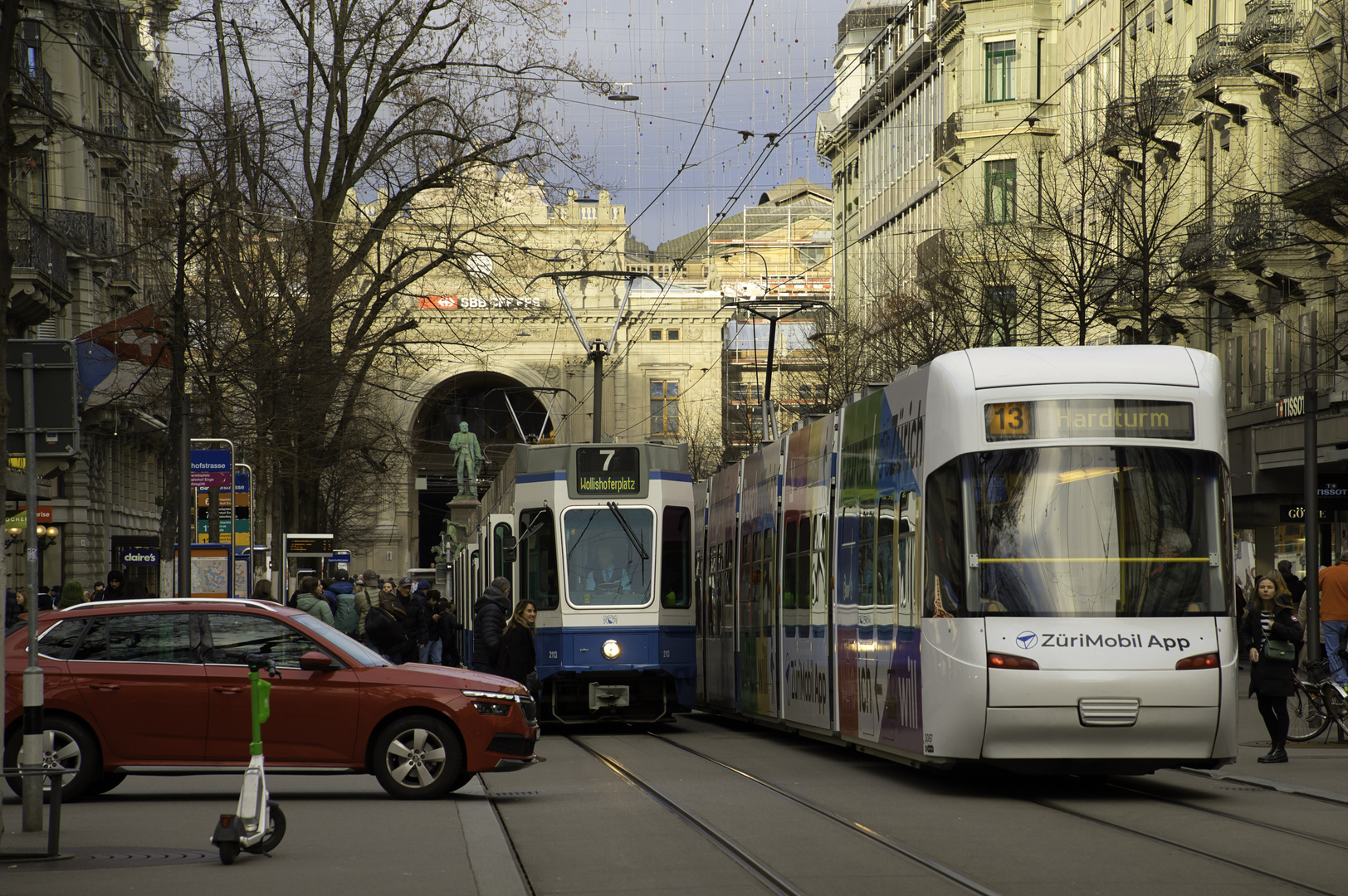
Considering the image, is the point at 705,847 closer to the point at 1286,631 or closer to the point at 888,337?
the point at 1286,631

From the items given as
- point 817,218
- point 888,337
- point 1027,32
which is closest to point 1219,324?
point 888,337

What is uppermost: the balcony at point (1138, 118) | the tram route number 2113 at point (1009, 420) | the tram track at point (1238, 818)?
the balcony at point (1138, 118)

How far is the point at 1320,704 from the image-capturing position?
1717cm

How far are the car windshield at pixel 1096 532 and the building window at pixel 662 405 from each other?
85.5m

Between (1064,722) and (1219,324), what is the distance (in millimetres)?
25551

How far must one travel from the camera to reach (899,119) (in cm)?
5934

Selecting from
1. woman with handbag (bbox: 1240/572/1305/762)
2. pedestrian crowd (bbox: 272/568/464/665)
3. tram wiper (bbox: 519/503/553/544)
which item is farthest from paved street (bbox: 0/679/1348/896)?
pedestrian crowd (bbox: 272/568/464/665)

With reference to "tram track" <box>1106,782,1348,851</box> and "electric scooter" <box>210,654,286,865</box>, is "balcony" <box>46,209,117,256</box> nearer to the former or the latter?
→ "tram track" <box>1106,782,1348,851</box>

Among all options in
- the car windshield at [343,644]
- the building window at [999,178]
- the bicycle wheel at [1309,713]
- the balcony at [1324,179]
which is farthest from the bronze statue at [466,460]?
the car windshield at [343,644]

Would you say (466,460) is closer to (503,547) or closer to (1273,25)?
(1273,25)

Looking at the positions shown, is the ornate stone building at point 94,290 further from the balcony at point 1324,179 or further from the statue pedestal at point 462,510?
the balcony at point 1324,179

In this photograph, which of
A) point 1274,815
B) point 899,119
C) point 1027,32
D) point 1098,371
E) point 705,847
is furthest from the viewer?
point 899,119

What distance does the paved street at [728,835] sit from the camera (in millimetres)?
8758

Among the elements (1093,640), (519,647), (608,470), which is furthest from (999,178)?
(1093,640)
